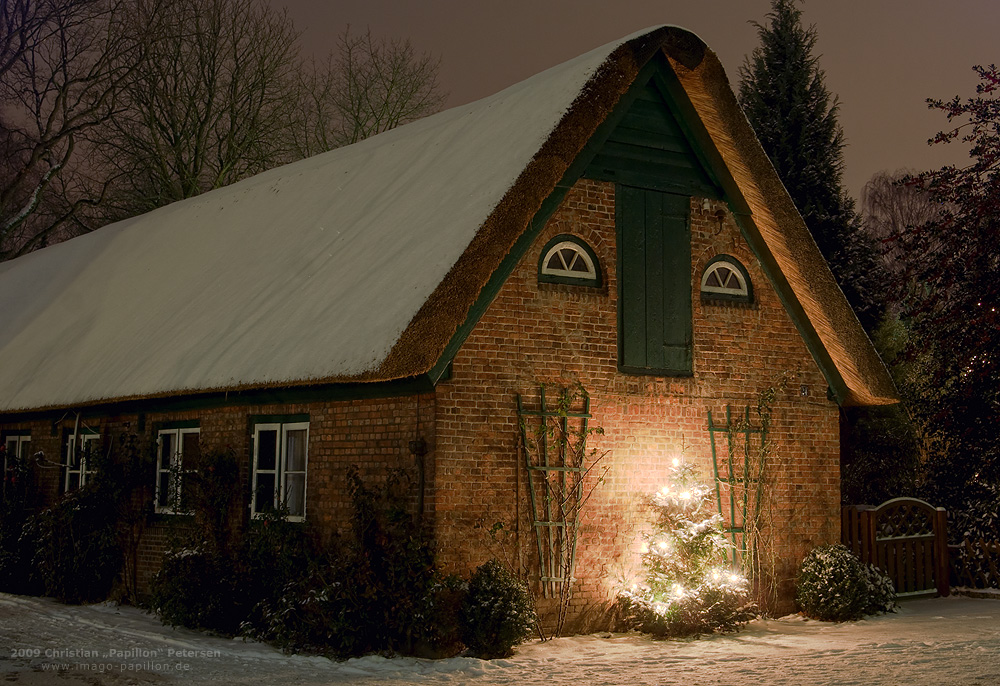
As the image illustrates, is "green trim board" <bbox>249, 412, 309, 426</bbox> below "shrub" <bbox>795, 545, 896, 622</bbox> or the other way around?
the other way around

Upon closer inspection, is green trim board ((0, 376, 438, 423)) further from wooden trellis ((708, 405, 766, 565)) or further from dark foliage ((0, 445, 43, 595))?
wooden trellis ((708, 405, 766, 565))

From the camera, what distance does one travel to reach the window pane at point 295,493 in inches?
532

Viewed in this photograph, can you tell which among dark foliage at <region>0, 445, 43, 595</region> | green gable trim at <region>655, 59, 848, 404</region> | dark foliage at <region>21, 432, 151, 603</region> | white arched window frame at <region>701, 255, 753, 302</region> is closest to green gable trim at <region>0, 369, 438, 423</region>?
dark foliage at <region>21, 432, 151, 603</region>

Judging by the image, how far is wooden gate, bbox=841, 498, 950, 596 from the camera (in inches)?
598

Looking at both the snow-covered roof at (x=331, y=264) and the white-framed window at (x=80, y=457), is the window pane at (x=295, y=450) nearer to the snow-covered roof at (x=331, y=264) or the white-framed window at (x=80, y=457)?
the snow-covered roof at (x=331, y=264)

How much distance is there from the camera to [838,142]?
23406 millimetres

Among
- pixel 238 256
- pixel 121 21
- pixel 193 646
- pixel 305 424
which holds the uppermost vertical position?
pixel 121 21

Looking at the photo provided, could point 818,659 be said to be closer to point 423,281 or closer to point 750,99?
point 423,281

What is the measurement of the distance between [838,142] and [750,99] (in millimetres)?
2075

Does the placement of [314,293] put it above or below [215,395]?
above

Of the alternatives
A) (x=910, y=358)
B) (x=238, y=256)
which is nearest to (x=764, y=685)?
(x=910, y=358)

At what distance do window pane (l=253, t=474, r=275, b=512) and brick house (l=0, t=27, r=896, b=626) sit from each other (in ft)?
0.19

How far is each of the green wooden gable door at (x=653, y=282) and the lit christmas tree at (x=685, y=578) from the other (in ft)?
4.73

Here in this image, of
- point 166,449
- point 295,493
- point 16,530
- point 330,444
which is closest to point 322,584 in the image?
point 330,444
